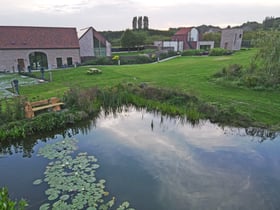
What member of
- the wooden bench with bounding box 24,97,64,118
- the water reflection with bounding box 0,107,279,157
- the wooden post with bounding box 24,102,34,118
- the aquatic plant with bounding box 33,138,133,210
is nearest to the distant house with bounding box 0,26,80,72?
the wooden bench with bounding box 24,97,64,118

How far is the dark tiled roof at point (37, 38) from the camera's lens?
23555mm

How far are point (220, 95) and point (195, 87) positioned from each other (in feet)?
6.80

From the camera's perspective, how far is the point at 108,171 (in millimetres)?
5512

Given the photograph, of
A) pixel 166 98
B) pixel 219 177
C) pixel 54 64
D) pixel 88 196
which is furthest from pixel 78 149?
pixel 54 64

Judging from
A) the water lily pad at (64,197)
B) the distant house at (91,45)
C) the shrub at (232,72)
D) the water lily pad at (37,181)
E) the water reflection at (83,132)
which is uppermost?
the distant house at (91,45)

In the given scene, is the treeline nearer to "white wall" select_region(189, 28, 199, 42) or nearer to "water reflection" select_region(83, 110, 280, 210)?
"white wall" select_region(189, 28, 199, 42)

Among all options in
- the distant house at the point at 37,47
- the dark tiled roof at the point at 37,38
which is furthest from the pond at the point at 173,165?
the dark tiled roof at the point at 37,38

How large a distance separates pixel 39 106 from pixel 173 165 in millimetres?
6240

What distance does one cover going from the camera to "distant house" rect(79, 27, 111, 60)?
93.6 feet

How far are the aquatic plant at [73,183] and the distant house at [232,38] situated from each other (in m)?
36.0

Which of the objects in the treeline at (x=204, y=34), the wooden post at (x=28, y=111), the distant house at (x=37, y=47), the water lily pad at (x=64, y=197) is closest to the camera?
the water lily pad at (x=64, y=197)

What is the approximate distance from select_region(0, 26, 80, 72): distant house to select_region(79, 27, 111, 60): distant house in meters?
1.61

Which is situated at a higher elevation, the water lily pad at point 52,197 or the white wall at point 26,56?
the white wall at point 26,56

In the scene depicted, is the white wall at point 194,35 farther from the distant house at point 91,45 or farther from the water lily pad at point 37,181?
the water lily pad at point 37,181
